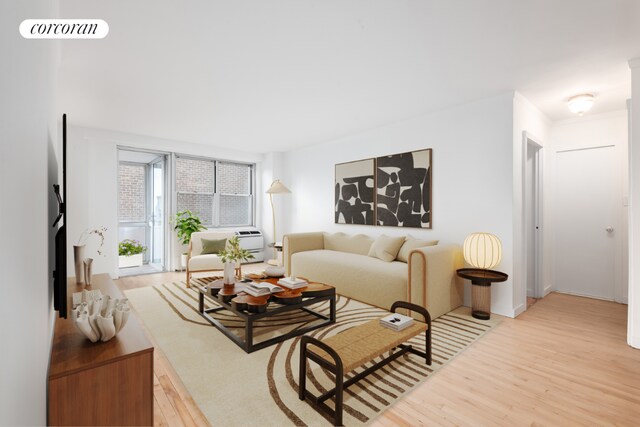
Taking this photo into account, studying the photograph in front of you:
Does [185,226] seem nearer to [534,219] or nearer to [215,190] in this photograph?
[215,190]

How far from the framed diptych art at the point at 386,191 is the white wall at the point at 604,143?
6.34ft

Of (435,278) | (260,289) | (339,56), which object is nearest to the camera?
A: (339,56)

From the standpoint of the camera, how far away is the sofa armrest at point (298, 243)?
5039 millimetres

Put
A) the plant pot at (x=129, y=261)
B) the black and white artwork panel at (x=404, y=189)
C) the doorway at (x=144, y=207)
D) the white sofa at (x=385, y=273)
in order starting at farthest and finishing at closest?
1. the plant pot at (x=129, y=261)
2. the doorway at (x=144, y=207)
3. the black and white artwork panel at (x=404, y=189)
4. the white sofa at (x=385, y=273)

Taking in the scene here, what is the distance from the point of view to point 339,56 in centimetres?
265

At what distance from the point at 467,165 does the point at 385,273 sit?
174 cm

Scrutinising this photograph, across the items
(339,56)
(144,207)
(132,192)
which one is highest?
(339,56)

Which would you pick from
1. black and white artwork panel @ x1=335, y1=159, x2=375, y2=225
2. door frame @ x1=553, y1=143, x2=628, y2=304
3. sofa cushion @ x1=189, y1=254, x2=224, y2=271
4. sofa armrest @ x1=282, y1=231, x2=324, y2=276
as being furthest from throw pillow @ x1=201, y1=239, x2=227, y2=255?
door frame @ x1=553, y1=143, x2=628, y2=304

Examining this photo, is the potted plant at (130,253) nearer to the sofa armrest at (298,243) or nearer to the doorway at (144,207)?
the doorway at (144,207)

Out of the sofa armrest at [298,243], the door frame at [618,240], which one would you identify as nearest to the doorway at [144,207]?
the sofa armrest at [298,243]

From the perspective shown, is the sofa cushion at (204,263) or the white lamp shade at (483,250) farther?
the sofa cushion at (204,263)

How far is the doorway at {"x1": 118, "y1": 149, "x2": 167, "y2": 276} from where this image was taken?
19.5ft

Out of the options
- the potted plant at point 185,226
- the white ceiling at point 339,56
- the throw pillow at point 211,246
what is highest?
the white ceiling at point 339,56

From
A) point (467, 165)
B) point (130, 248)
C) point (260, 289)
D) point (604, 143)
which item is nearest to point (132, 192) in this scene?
point (130, 248)
